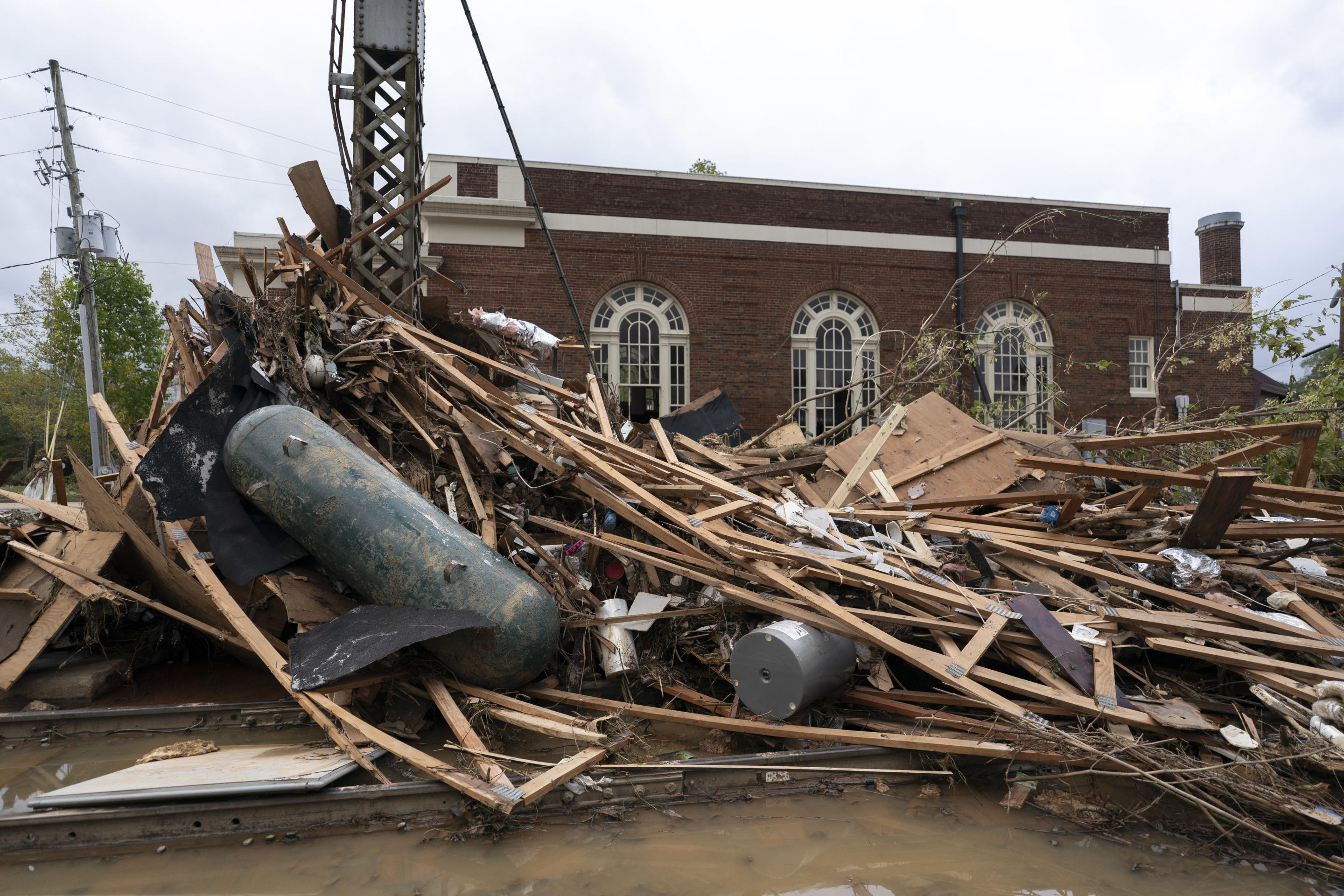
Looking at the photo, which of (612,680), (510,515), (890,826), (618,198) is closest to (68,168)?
(618,198)

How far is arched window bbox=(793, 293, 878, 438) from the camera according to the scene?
644 inches

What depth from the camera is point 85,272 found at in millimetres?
18781

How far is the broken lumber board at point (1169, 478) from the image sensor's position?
17.4 ft

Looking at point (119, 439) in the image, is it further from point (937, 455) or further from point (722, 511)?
point (937, 455)

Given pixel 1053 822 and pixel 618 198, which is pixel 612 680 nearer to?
pixel 1053 822

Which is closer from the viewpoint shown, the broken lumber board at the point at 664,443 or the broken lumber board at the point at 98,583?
the broken lumber board at the point at 98,583

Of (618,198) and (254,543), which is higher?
(618,198)

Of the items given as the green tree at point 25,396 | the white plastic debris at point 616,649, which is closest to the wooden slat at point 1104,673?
the white plastic debris at point 616,649

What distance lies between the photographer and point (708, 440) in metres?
8.98

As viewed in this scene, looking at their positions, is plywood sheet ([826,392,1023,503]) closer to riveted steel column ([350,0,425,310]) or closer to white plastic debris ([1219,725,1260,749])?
white plastic debris ([1219,725,1260,749])

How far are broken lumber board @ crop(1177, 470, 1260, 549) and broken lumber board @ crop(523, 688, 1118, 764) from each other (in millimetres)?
2217

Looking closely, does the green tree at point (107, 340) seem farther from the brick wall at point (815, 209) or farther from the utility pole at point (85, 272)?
the brick wall at point (815, 209)

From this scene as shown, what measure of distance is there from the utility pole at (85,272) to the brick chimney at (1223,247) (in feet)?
98.0

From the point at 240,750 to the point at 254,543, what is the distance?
1435 mm
